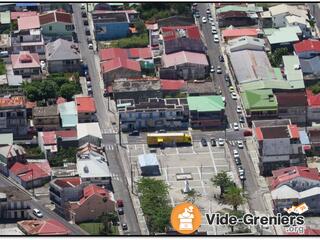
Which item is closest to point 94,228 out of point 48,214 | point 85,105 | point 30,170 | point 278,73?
point 48,214

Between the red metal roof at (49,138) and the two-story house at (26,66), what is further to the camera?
the two-story house at (26,66)

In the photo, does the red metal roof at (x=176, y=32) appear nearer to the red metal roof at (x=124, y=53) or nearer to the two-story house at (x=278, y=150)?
the red metal roof at (x=124, y=53)

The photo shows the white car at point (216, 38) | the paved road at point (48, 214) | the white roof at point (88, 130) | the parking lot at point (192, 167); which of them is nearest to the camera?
the paved road at point (48, 214)

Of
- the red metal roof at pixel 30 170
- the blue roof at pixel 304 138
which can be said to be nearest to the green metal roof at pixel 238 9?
the blue roof at pixel 304 138

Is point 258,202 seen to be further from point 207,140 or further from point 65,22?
point 65,22

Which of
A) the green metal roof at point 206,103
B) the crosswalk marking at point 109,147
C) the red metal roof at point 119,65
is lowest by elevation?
the crosswalk marking at point 109,147

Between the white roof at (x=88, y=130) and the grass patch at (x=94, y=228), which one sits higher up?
the white roof at (x=88, y=130)

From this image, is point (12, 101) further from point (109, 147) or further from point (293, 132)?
point (293, 132)
